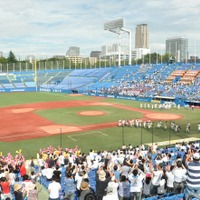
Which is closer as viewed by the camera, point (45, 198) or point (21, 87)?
point (45, 198)

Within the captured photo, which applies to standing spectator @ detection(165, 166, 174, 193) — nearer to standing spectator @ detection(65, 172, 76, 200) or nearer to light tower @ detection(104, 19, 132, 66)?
standing spectator @ detection(65, 172, 76, 200)

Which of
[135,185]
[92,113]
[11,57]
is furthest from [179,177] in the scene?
[11,57]

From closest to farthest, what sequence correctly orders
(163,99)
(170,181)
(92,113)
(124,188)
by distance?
(124,188)
(170,181)
(92,113)
(163,99)

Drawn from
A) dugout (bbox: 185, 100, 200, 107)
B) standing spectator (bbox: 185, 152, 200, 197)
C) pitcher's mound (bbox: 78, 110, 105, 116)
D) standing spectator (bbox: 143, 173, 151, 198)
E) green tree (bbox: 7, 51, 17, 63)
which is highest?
green tree (bbox: 7, 51, 17, 63)

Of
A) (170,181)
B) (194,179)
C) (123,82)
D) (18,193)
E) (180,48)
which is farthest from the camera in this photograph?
(180,48)

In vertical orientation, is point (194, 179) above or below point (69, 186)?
above

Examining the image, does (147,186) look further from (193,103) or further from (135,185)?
(193,103)

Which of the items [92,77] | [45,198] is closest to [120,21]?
[92,77]

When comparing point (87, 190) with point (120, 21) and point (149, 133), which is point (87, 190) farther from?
point (120, 21)

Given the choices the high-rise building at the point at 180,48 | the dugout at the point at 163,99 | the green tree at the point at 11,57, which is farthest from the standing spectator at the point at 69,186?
the green tree at the point at 11,57

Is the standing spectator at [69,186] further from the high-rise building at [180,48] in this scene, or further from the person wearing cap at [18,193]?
the high-rise building at [180,48]

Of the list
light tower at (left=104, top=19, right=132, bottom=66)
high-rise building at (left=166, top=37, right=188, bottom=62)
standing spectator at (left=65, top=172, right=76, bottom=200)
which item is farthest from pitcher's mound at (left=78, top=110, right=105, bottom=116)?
high-rise building at (left=166, top=37, right=188, bottom=62)

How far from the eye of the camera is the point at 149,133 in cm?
3297

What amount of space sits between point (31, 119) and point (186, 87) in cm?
3519
